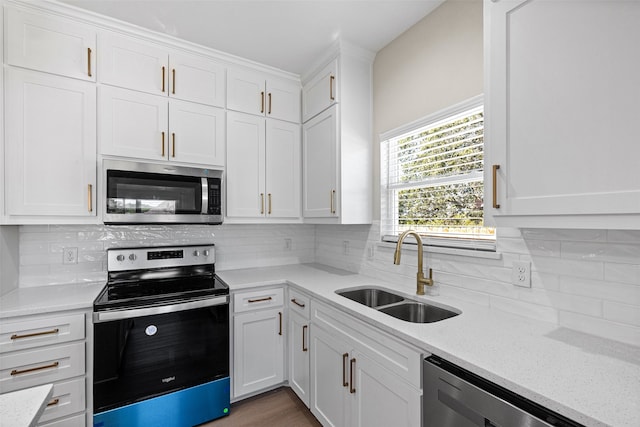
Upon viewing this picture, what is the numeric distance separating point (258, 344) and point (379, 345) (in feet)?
3.74

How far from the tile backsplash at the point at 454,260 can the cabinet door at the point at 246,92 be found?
1034 millimetres

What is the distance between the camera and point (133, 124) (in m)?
2.04

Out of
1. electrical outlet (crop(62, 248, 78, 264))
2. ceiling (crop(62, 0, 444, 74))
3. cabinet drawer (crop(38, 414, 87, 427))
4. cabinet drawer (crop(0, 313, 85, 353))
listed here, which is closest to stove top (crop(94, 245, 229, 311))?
cabinet drawer (crop(0, 313, 85, 353))

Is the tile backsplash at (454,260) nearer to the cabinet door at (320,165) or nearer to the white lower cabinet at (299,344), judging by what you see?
the cabinet door at (320,165)

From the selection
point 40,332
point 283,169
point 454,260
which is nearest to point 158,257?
point 40,332

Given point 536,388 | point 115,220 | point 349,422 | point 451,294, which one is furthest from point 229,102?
point 536,388

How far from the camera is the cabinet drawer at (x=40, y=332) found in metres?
1.53

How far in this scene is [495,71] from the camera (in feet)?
3.94

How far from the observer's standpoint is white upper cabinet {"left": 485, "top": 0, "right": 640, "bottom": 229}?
881mm

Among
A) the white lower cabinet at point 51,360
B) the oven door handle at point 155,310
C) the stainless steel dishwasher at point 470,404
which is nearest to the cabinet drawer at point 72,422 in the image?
the white lower cabinet at point 51,360

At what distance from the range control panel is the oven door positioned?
21.8 inches

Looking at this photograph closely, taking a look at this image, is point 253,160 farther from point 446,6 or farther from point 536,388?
point 536,388

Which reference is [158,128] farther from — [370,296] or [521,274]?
[521,274]

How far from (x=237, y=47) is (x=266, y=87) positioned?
0.38 m
